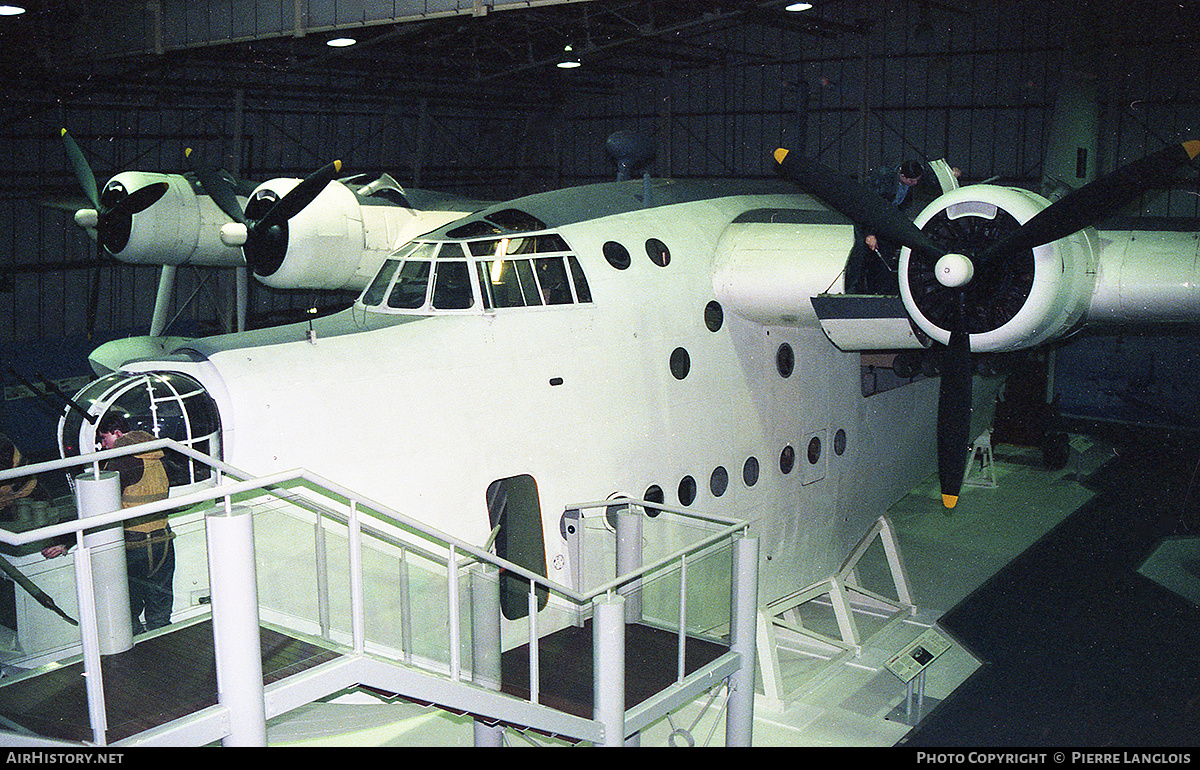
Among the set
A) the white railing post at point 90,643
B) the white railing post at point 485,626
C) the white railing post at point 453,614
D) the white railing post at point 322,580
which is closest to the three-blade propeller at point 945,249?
the white railing post at point 485,626

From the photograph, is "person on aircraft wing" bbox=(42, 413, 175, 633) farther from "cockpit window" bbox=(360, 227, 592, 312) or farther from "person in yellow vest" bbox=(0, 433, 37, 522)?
"cockpit window" bbox=(360, 227, 592, 312)

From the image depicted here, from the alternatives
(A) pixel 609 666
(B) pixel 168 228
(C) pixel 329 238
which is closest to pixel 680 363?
(A) pixel 609 666

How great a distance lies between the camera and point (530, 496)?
9.70 m

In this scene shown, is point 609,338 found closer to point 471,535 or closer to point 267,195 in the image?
point 471,535

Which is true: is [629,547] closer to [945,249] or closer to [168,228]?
[945,249]

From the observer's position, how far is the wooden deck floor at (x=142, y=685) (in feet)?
18.1

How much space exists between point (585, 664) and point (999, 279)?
553cm

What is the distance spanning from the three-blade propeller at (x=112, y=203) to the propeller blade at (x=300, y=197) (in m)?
2.97

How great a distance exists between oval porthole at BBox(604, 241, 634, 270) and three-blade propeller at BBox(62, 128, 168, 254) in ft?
34.8

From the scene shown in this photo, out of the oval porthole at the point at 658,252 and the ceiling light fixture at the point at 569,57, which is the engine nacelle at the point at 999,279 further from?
the ceiling light fixture at the point at 569,57

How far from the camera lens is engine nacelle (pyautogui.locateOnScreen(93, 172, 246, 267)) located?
60.3 ft

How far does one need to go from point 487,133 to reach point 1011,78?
18.1 metres

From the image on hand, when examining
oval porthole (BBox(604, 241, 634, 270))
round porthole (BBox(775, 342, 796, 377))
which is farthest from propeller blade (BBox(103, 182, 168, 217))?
round porthole (BBox(775, 342, 796, 377))

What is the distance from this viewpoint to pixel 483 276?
33.3 ft
